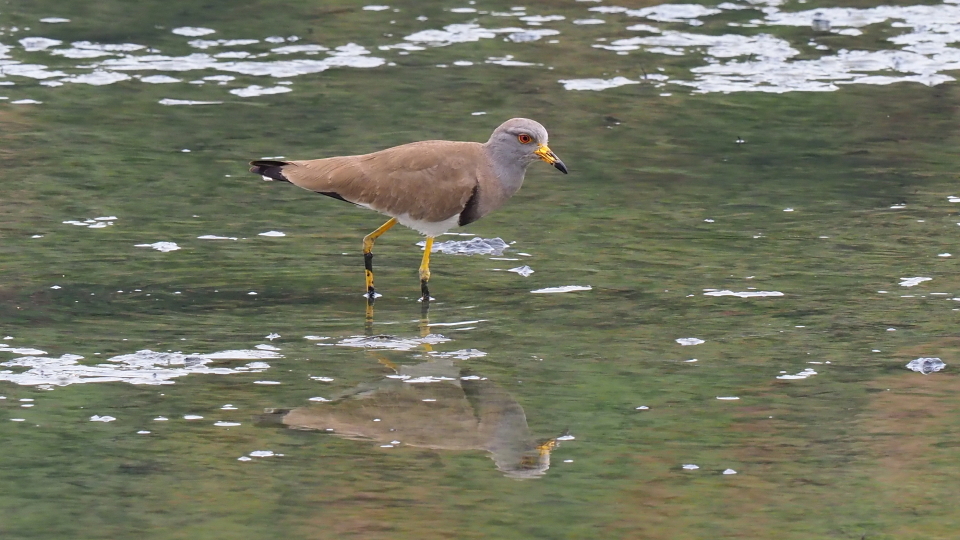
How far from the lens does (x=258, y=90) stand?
15133 mm

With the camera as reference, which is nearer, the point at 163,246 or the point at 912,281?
the point at 912,281

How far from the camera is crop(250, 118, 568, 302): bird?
384 inches

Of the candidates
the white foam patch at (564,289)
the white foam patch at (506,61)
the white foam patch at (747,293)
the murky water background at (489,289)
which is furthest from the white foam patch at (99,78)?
the white foam patch at (747,293)

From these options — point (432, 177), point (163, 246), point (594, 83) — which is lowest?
point (163, 246)

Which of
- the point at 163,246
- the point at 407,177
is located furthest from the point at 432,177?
the point at 163,246

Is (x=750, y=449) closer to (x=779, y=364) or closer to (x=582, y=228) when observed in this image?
(x=779, y=364)

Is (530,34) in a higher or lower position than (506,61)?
higher

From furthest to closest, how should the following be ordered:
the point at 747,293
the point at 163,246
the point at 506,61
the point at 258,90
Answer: the point at 506,61 → the point at 258,90 → the point at 163,246 → the point at 747,293

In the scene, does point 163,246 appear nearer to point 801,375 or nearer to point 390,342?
point 390,342

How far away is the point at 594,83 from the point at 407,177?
6064mm

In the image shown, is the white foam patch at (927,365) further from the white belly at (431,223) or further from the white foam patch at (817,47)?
the white foam patch at (817,47)

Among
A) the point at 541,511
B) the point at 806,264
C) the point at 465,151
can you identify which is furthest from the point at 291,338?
the point at 806,264

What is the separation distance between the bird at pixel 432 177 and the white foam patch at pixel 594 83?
560cm

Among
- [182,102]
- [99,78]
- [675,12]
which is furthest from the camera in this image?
[675,12]
